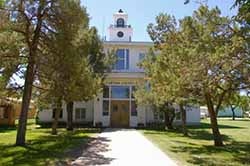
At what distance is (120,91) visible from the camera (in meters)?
39.8

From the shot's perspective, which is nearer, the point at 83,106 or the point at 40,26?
the point at 40,26

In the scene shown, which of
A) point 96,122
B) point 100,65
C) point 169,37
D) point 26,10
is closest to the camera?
point 26,10

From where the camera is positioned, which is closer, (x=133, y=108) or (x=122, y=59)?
(x=133, y=108)

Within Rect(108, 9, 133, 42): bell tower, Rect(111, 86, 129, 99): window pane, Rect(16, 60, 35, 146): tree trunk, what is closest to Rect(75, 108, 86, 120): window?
Rect(111, 86, 129, 99): window pane

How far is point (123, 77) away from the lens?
130 ft

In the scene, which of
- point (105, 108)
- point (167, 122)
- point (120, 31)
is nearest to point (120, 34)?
point (120, 31)

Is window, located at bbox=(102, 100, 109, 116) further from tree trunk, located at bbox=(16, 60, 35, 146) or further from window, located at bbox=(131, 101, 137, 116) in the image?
tree trunk, located at bbox=(16, 60, 35, 146)

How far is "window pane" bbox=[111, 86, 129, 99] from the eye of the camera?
130 ft

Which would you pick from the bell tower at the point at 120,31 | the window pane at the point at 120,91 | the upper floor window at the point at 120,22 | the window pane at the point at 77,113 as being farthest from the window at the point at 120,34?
the window pane at the point at 77,113

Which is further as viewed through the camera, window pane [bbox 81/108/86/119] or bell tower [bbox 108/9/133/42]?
bell tower [bbox 108/9/133/42]

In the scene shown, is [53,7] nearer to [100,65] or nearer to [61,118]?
[100,65]

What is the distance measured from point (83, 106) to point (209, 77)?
29537 millimetres

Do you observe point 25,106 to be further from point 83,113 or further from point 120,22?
point 120,22

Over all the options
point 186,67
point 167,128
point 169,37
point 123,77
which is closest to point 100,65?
point 123,77
